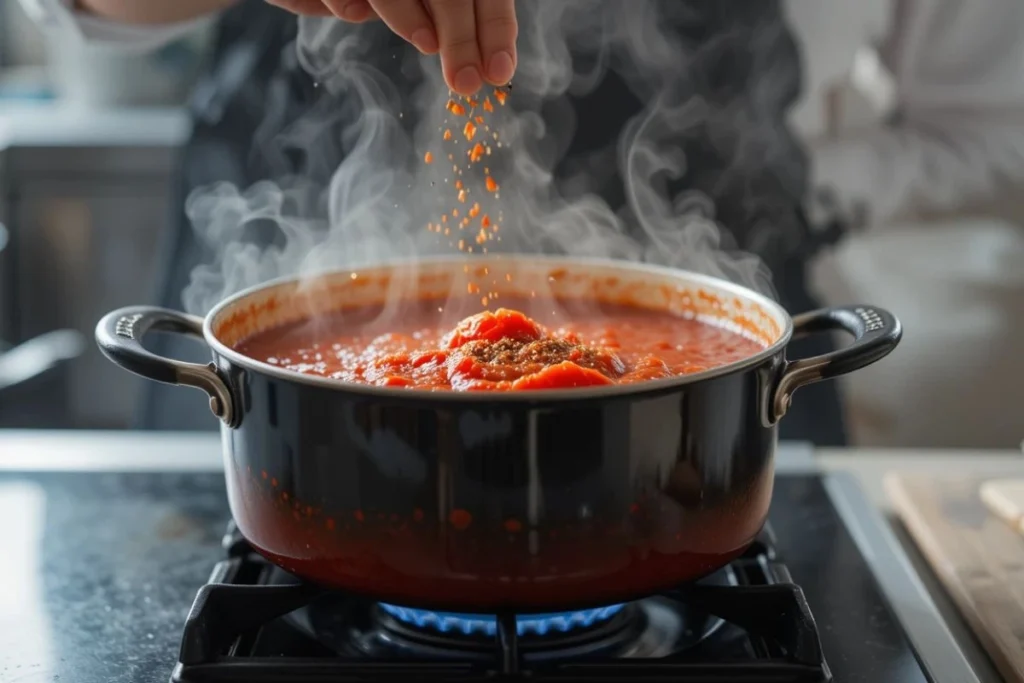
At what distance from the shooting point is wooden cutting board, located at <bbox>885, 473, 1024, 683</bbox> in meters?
0.86

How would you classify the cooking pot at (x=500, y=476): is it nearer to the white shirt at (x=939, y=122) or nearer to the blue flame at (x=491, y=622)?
the blue flame at (x=491, y=622)

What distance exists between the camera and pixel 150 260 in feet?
10.7

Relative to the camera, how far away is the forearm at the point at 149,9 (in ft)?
4.65

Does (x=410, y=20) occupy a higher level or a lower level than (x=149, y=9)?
higher

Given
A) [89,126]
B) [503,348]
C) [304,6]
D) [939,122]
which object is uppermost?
[304,6]

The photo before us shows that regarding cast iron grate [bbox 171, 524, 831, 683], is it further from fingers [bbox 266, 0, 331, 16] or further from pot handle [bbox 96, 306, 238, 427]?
fingers [bbox 266, 0, 331, 16]

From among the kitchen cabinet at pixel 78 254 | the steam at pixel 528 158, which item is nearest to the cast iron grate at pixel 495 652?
the steam at pixel 528 158

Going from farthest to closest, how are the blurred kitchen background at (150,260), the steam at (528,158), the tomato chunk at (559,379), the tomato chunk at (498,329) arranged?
the blurred kitchen background at (150,260) → the steam at (528,158) → the tomato chunk at (498,329) → the tomato chunk at (559,379)

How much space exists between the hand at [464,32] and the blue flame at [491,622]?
1.27 feet

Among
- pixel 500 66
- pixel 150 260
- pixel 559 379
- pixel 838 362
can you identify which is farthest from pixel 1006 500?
pixel 150 260

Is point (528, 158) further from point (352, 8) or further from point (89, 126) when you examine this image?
point (89, 126)

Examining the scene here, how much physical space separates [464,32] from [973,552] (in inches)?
24.8

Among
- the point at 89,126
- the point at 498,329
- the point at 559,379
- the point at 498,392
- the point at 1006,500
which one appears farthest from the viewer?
the point at 89,126

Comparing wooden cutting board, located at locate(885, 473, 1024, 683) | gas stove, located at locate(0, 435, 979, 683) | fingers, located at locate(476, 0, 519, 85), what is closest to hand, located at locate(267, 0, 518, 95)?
fingers, located at locate(476, 0, 519, 85)
